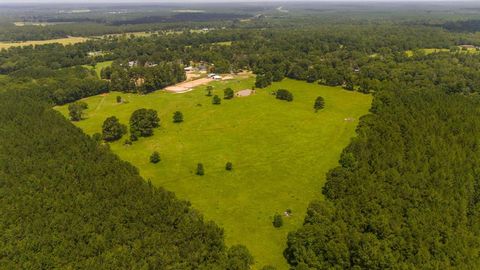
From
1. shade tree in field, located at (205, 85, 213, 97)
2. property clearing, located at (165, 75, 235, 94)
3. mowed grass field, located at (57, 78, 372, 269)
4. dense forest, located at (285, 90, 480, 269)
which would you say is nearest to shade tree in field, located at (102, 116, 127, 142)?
mowed grass field, located at (57, 78, 372, 269)

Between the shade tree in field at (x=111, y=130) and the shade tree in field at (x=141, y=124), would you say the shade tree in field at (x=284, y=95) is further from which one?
the shade tree in field at (x=111, y=130)

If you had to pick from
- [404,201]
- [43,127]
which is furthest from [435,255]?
[43,127]

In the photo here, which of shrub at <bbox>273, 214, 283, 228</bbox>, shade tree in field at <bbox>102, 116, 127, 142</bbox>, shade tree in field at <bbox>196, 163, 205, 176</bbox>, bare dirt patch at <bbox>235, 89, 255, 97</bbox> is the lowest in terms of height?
shrub at <bbox>273, 214, 283, 228</bbox>

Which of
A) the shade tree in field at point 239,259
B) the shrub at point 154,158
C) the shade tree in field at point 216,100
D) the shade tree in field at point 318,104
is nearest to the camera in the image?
the shade tree in field at point 239,259

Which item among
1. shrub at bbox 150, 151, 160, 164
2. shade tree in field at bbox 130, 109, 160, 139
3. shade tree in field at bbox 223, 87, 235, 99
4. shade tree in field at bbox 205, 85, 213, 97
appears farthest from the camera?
shade tree in field at bbox 205, 85, 213, 97

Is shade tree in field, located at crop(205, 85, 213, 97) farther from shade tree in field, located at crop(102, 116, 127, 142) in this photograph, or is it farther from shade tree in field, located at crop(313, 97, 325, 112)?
shade tree in field, located at crop(102, 116, 127, 142)

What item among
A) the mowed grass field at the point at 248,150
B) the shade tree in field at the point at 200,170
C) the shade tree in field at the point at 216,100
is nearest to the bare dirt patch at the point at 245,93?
the mowed grass field at the point at 248,150

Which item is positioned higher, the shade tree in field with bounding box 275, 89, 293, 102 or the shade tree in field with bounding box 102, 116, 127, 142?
the shade tree in field with bounding box 275, 89, 293, 102

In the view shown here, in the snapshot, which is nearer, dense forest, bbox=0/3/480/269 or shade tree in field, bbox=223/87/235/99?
dense forest, bbox=0/3/480/269

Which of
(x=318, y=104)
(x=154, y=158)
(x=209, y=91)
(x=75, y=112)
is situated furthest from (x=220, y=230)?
(x=209, y=91)
